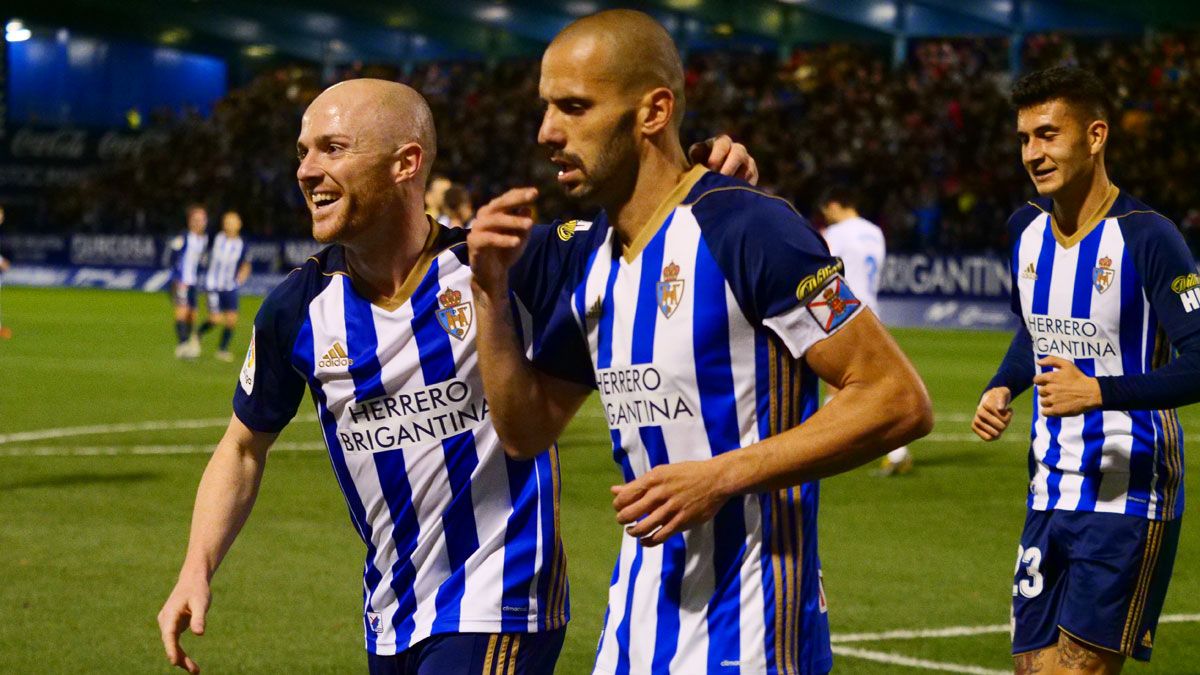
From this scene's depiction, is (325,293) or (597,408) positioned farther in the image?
(597,408)

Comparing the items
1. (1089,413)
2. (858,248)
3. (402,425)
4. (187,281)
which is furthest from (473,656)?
(187,281)

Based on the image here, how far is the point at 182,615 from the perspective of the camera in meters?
3.79

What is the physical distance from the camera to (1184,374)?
15.4ft

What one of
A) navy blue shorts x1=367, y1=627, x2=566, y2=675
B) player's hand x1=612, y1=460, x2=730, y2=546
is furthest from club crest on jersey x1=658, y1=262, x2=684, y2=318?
navy blue shorts x1=367, y1=627, x2=566, y2=675

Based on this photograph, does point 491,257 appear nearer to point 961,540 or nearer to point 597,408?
point 961,540

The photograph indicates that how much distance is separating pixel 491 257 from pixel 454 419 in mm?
965

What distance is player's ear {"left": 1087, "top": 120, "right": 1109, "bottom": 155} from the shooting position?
5.22 m

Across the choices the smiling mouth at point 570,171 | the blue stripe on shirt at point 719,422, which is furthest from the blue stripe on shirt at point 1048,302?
the smiling mouth at point 570,171

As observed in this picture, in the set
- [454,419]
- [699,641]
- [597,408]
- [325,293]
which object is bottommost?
[597,408]

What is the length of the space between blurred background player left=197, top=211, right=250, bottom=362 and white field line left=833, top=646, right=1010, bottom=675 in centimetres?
1712

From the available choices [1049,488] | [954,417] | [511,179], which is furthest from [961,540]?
[511,179]

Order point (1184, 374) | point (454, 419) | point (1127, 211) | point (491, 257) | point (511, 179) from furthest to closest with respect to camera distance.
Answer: point (511, 179)
point (1127, 211)
point (1184, 374)
point (454, 419)
point (491, 257)

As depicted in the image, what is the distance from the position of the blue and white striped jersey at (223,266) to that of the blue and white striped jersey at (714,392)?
21.1m

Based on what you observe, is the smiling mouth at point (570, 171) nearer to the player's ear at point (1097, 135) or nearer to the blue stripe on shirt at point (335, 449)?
the blue stripe on shirt at point (335, 449)
